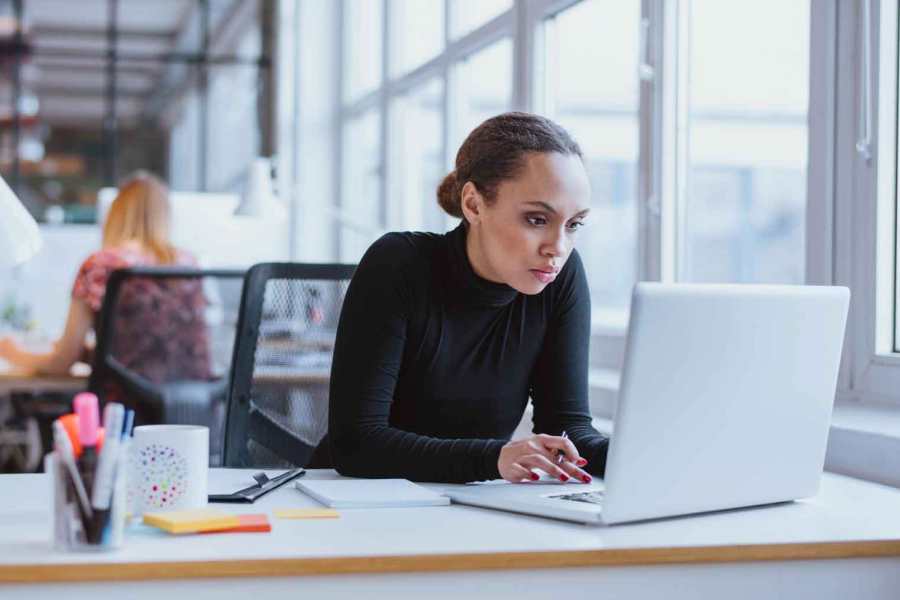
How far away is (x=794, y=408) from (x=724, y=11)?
155 cm

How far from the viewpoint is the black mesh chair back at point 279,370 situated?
2311 mm

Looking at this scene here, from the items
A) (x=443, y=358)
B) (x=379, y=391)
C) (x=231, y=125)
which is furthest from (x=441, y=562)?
(x=231, y=125)

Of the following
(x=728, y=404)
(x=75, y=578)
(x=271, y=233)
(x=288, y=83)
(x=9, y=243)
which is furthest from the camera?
(x=288, y=83)

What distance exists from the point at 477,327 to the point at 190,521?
74 centimetres

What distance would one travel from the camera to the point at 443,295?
6.26 feet

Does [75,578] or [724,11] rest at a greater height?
[724,11]

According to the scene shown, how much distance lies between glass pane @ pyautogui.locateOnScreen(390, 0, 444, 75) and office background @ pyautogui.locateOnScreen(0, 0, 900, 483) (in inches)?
0.5

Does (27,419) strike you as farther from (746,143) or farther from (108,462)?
(108,462)

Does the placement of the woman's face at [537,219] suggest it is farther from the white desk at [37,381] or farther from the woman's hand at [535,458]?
the white desk at [37,381]

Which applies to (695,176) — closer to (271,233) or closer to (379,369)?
(379,369)

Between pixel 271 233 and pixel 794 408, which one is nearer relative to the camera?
pixel 794 408

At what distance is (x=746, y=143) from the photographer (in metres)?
2.66

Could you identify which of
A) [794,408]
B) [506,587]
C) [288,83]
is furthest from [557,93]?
[288,83]

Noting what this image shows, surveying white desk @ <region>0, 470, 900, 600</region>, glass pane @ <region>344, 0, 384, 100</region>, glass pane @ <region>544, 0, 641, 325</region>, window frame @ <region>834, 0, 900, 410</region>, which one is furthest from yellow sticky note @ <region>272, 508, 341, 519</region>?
glass pane @ <region>344, 0, 384, 100</region>
